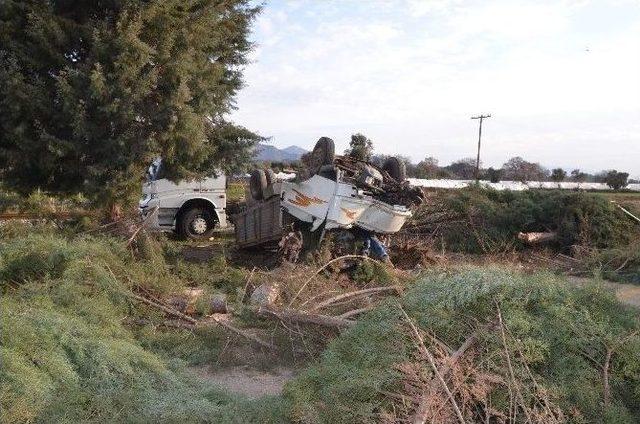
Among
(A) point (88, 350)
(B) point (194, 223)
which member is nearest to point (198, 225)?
(B) point (194, 223)

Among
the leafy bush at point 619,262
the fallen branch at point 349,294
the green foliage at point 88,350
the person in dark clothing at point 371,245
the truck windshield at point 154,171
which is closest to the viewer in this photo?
the green foliage at point 88,350

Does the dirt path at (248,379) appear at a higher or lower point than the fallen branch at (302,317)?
lower

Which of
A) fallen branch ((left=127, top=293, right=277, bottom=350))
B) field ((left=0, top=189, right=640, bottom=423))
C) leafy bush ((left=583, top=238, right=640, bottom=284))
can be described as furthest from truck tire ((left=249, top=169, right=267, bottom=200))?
leafy bush ((left=583, top=238, right=640, bottom=284))

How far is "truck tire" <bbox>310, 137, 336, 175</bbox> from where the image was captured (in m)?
9.41

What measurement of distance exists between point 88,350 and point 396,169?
6630mm

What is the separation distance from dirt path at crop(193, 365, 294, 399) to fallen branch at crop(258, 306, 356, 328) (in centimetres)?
53

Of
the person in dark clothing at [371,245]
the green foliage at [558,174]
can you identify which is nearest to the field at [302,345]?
the person in dark clothing at [371,245]

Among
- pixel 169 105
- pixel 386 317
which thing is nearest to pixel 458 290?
pixel 386 317

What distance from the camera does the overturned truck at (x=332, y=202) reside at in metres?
9.09

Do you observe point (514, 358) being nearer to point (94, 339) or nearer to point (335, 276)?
point (94, 339)

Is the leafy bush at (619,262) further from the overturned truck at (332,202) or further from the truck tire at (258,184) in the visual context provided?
the truck tire at (258,184)

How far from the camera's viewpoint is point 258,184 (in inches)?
410

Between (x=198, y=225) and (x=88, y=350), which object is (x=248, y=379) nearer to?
(x=88, y=350)

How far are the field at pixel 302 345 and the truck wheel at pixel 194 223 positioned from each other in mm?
6197
